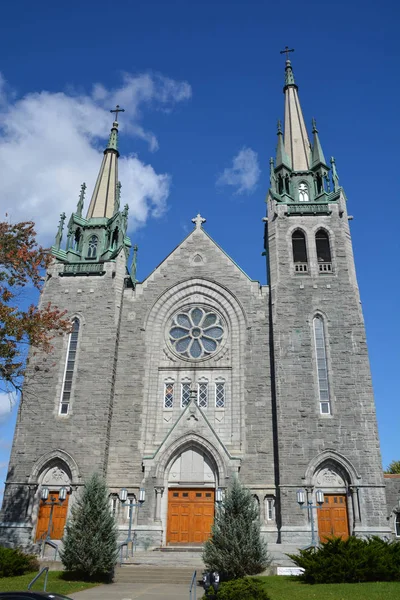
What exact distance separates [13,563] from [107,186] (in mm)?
20858

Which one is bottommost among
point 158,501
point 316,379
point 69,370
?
point 158,501

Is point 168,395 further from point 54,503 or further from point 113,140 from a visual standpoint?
point 113,140

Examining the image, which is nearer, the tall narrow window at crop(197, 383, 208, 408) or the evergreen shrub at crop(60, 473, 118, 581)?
the evergreen shrub at crop(60, 473, 118, 581)

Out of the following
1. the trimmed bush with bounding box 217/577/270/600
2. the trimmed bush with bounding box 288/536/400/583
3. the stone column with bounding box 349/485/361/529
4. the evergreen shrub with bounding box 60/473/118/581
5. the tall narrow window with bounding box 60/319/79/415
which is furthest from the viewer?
the tall narrow window with bounding box 60/319/79/415

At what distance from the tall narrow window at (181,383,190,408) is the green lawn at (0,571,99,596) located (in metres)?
8.93

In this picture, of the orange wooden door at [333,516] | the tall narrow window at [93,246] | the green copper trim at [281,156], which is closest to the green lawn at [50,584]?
the orange wooden door at [333,516]

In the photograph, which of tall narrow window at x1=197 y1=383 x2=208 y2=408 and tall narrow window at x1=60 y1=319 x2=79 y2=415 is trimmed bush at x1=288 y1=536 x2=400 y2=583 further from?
tall narrow window at x1=60 y1=319 x2=79 y2=415

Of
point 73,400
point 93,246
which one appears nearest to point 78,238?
point 93,246

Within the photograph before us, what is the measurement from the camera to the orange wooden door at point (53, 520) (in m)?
20.1

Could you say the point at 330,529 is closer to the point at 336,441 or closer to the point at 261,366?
the point at 336,441

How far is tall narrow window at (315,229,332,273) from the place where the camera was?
970 inches

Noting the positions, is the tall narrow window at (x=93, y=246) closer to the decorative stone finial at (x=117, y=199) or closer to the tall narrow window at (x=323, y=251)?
the decorative stone finial at (x=117, y=199)

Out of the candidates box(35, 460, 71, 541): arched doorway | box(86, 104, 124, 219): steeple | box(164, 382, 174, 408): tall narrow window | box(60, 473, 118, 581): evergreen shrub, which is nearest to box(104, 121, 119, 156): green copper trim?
box(86, 104, 124, 219): steeple

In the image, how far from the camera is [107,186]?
98.8ft
